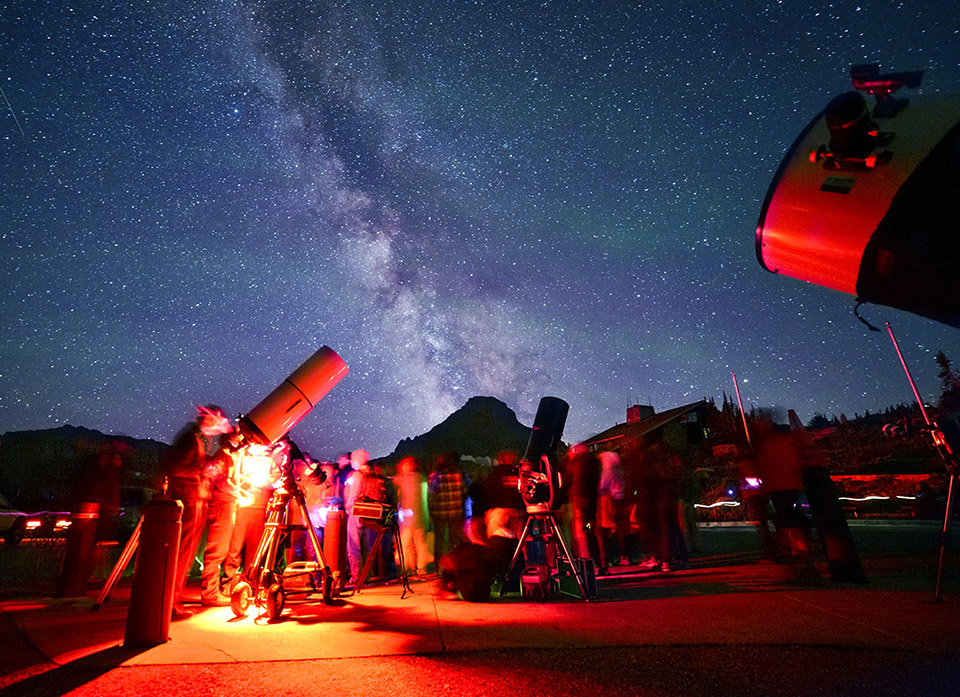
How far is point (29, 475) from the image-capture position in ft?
156

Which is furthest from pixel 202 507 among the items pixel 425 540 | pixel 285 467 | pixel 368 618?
pixel 425 540

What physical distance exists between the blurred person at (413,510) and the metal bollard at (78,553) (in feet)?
12.8

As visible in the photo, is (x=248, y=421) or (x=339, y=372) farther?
(x=339, y=372)

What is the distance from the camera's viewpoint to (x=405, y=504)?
770cm

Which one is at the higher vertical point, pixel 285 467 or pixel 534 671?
pixel 285 467

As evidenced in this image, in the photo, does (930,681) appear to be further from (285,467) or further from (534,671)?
(285,467)

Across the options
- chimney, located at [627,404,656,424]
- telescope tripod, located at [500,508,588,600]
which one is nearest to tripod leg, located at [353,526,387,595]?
telescope tripod, located at [500,508,588,600]

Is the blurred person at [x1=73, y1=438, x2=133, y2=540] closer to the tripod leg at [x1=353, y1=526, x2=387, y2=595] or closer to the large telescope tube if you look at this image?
the tripod leg at [x1=353, y1=526, x2=387, y2=595]

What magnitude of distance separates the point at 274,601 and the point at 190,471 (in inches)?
72.8

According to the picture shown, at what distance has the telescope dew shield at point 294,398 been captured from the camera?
4.61m

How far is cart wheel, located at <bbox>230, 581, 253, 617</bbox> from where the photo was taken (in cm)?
423

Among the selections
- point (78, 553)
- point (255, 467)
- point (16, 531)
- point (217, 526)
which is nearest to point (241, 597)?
point (255, 467)

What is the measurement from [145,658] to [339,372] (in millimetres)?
3000

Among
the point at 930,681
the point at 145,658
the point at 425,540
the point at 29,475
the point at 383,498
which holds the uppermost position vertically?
the point at 29,475
